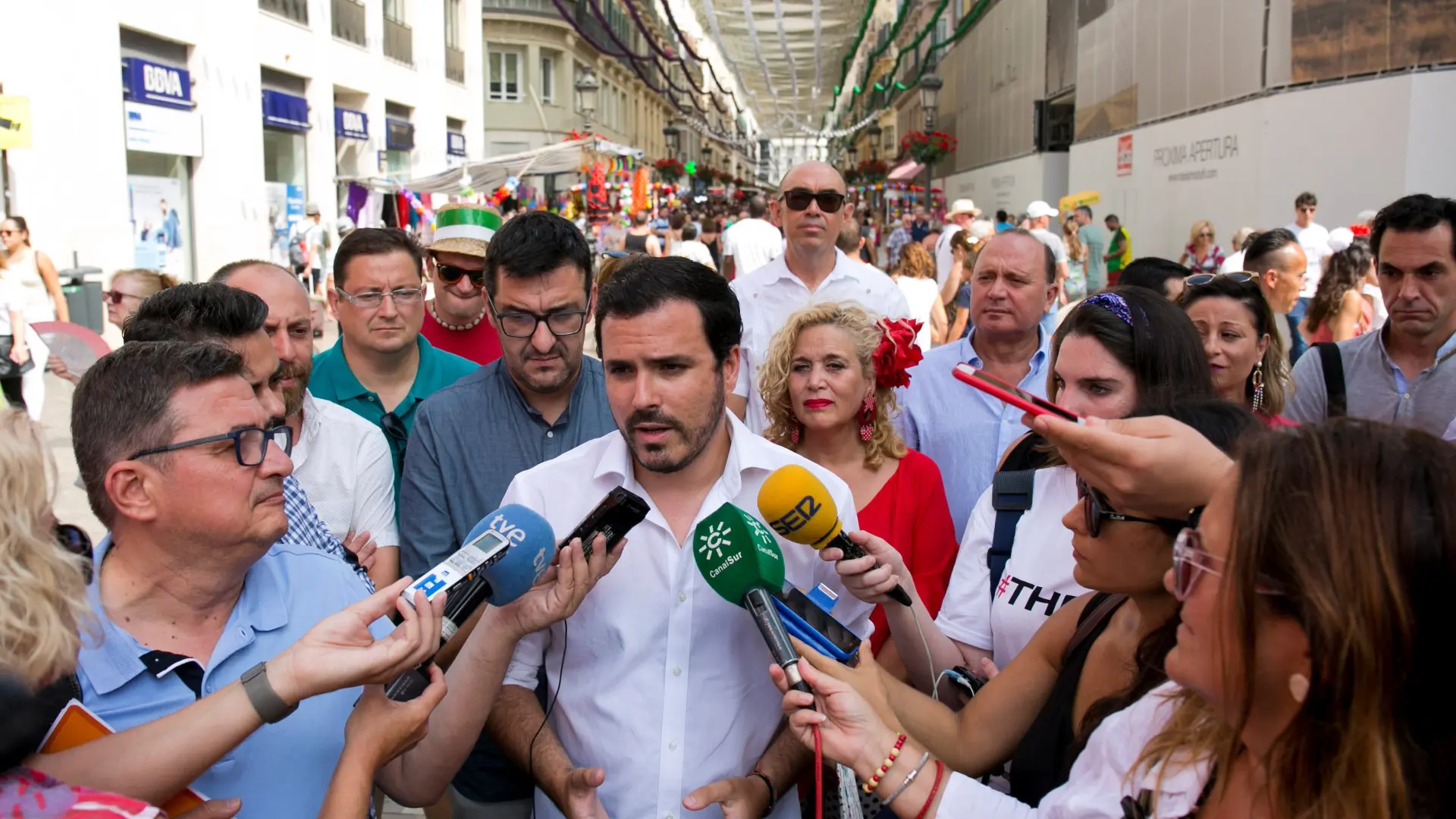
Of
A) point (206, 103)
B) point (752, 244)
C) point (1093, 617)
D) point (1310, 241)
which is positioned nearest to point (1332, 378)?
point (1093, 617)

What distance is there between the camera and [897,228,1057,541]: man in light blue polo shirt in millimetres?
4398

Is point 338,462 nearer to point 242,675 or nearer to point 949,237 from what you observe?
point 242,675

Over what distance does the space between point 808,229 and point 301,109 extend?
70.4 feet

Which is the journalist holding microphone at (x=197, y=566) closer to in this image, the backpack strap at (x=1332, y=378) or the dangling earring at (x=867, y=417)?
the dangling earring at (x=867, y=417)

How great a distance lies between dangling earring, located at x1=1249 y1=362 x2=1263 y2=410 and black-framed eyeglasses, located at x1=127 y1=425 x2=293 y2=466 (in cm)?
353

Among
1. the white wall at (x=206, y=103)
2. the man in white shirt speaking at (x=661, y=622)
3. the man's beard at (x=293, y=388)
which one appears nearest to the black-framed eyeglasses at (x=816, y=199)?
the man's beard at (x=293, y=388)

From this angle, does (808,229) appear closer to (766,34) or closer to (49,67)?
(49,67)

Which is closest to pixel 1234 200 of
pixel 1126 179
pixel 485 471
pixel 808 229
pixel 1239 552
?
pixel 1126 179

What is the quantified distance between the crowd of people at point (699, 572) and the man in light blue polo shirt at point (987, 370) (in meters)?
0.02

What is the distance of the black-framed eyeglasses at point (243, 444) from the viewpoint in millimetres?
2146

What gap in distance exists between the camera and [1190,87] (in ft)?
59.2

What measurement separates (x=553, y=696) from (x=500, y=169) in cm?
2377

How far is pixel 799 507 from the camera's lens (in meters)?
2.42

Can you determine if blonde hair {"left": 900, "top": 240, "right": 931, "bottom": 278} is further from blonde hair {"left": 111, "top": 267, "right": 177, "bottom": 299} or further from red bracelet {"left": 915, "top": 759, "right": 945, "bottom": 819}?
red bracelet {"left": 915, "top": 759, "right": 945, "bottom": 819}
